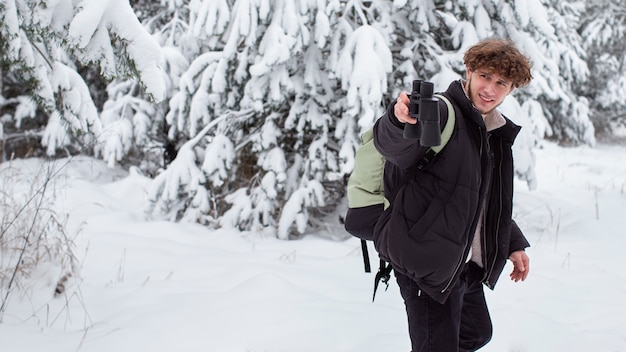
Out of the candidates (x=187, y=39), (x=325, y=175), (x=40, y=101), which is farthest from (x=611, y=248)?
(x=187, y=39)

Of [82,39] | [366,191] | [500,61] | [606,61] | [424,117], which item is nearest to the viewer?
[424,117]

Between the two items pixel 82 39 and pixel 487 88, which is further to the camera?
pixel 82 39

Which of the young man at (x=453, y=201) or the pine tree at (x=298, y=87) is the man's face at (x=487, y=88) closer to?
the young man at (x=453, y=201)

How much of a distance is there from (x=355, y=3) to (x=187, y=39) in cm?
284

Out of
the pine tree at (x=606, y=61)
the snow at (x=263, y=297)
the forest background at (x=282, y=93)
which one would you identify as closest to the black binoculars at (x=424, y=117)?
the snow at (x=263, y=297)

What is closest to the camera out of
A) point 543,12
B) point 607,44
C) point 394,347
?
point 394,347

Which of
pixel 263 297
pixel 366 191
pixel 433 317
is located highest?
pixel 366 191

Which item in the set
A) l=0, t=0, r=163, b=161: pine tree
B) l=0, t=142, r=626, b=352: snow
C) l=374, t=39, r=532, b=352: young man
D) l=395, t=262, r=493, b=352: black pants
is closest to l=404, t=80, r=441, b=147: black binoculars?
l=374, t=39, r=532, b=352: young man

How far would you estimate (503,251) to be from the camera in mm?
2246

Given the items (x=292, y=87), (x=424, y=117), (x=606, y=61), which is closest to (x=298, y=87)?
(x=292, y=87)

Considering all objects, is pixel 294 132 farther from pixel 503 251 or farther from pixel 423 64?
pixel 503 251

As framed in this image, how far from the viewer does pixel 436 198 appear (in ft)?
6.22

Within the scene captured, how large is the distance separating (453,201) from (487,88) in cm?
51

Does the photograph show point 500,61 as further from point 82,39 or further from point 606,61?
point 606,61
